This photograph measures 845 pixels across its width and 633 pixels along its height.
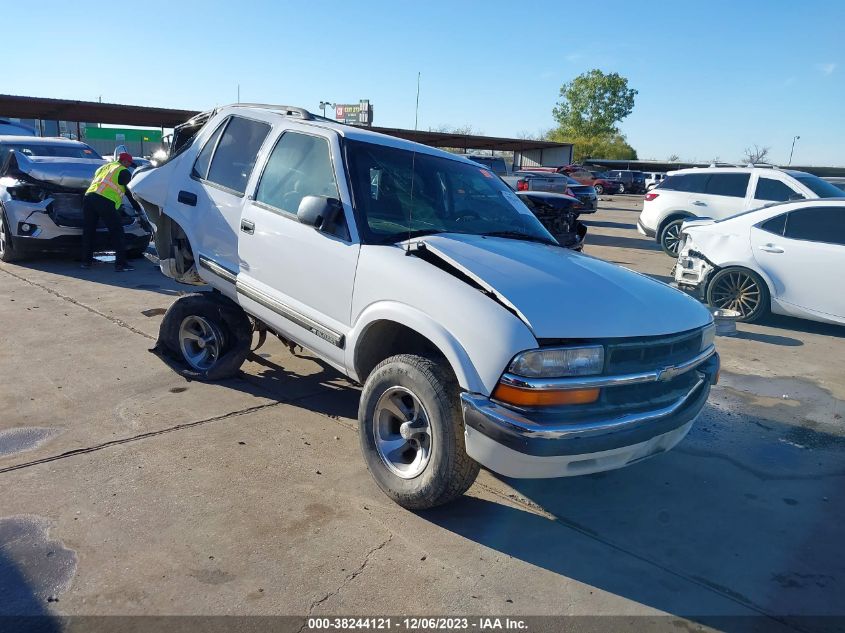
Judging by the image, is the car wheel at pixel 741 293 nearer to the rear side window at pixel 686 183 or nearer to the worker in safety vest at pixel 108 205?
the rear side window at pixel 686 183

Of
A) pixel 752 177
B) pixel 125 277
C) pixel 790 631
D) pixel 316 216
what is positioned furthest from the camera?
pixel 752 177

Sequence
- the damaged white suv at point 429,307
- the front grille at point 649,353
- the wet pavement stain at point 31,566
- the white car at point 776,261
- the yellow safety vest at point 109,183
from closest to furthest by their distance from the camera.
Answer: the wet pavement stain at point 31,566 < the damaged white suv at point 429,307 < the front grille at point 649,353 < the white car at point 776,261 < the yellow safety vest at point 109,183

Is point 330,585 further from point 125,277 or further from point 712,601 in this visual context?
point 125,277

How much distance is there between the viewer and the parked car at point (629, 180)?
46906 millimetres

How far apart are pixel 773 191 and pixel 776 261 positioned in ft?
17.6

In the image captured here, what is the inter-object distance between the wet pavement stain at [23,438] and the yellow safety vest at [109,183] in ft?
18.2

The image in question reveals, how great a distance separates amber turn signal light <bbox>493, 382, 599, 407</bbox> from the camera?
9.43 ft

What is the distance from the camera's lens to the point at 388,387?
3383 millimetres

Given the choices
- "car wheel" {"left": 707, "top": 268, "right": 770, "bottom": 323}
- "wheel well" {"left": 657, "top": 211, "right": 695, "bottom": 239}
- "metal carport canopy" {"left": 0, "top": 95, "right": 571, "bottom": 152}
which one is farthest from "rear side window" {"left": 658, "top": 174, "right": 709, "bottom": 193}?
"metal carport canopy" {"left": 0, "top": 95, "right": 571, "bottom": 152}

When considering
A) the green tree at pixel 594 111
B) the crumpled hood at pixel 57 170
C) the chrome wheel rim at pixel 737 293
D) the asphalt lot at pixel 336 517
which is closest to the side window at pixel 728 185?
the chrome wheel rim at pixel 737 293

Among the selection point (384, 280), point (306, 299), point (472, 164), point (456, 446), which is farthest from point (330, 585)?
point (472, 164)

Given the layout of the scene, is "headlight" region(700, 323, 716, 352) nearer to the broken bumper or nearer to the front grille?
the front grille

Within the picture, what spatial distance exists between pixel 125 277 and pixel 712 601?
8.42 m

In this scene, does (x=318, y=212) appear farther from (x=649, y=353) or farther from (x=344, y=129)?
(x=649, y=353)
